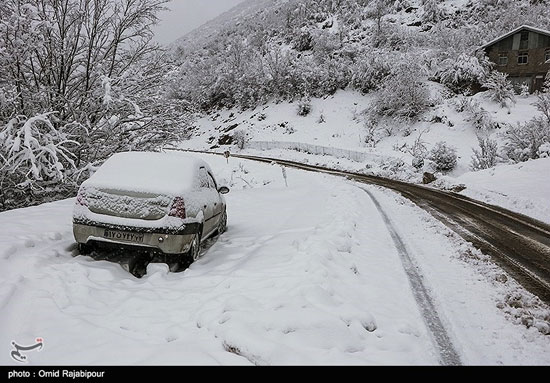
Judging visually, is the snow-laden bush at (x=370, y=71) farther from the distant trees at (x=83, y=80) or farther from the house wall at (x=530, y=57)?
the distant trees at (x=83, y=80)

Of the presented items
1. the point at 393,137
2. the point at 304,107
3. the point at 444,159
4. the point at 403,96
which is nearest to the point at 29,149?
the point at 444,159

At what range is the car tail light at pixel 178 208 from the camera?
541cm

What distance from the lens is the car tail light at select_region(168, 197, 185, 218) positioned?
541cm

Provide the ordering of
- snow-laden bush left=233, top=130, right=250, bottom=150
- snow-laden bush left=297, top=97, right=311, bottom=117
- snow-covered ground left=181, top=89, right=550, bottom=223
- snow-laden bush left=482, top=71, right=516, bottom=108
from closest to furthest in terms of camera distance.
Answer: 1. snow-covered ground left=181, top=89, right=550, bottom=223
2. snow-laden bush left=482, top=71, right=516, bottom=108
3. snow-laden bush left=233, top=130, right=250, bottom=150
4. snow-laden bush left=297, top=97, right=311, bottom=117

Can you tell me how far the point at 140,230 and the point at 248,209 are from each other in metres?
5.87

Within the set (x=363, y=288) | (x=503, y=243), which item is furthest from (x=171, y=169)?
(x=503, y=243)

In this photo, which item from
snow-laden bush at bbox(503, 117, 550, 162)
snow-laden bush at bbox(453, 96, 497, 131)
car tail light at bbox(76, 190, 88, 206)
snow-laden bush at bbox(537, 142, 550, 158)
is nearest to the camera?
car tail light at bbox(76, 190, 88, 206)

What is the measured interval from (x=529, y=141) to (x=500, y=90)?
1204cm

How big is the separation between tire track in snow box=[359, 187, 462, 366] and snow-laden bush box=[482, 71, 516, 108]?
90.7 ft

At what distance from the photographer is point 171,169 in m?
6.17

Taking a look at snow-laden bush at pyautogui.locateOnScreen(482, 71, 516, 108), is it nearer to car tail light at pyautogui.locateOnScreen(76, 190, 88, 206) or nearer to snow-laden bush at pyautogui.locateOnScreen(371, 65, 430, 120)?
snow-laden bush at pyautogui.locateOnScreen(371, 65, 430, 120)

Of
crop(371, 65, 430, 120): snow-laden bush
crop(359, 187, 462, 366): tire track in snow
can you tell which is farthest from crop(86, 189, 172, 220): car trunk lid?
crop(371, 65, 430, 120): snow-laden bush

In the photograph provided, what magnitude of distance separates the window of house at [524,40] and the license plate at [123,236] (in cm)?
3765

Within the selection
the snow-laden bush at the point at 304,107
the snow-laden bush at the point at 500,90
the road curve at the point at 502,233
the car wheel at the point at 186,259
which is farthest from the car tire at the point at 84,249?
the snow-laden bush at the point at 304,107
